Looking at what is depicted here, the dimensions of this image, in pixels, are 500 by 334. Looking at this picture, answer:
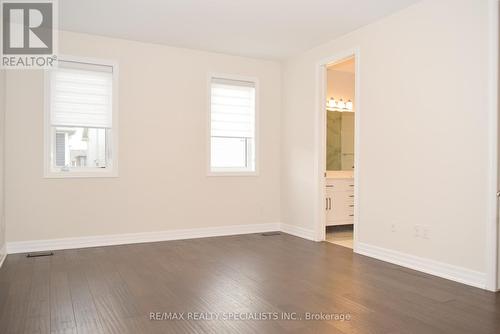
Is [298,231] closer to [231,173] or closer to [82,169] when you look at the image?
[231,173]

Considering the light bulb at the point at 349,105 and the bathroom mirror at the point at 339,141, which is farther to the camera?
the light bulb at the point at 349,105

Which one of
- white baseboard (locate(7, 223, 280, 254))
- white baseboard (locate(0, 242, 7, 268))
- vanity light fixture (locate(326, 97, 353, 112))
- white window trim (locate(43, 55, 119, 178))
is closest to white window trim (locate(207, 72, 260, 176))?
white baseboard (locate(7, 223, 280, 254))

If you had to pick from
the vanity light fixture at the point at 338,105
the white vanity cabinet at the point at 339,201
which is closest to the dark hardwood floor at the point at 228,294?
the white vanity cabinet at the point at 339,201

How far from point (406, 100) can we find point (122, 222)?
3.84 metres

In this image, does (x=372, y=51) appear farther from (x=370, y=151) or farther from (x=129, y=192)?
(x=129, y=192)

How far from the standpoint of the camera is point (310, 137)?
18.0ft

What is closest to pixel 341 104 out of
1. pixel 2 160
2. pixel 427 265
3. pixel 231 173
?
pixel 231 173

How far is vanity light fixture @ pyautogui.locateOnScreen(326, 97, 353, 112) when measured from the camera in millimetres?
6680

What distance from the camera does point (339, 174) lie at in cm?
638

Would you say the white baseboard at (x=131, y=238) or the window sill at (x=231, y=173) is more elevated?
the window sill at (x=231, y=173)

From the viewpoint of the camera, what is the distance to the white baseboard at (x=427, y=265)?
10.9 feet

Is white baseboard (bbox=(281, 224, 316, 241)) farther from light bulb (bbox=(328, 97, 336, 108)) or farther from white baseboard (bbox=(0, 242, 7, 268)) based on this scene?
white baseboard (bbox=(0, 242, 7, 268))

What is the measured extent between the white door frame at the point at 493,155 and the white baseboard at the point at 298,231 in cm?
246

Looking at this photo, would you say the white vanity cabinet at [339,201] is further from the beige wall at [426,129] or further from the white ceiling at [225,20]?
the white ceiling at [225,20]
